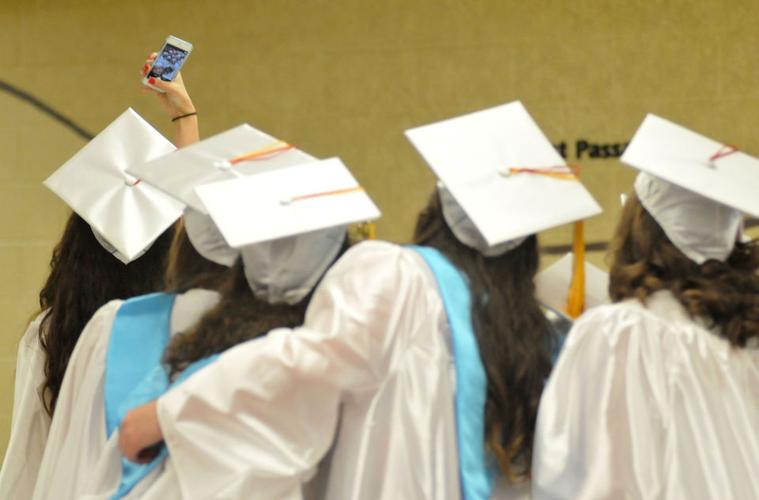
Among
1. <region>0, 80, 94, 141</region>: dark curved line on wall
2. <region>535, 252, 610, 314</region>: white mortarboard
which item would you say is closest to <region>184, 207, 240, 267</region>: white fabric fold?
<region>535, 252, 610, 314</region>: white mortarboard

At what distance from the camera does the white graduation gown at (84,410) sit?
7.95 feet

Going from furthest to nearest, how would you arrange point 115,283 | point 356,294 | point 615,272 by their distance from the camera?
point 115,283, point 615,272, point 356,294

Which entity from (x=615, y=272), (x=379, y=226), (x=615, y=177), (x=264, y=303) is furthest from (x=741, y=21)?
(x=264, y=303)

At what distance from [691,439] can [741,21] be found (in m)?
2.88

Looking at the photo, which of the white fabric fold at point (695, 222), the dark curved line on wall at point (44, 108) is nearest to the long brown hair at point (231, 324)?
the white fabric fold at point (695, 222)

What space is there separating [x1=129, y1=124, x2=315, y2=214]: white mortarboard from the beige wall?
2.31 meters

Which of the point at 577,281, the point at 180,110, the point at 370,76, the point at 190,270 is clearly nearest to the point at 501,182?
the point at 577,281

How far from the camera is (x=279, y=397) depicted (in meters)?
2.08

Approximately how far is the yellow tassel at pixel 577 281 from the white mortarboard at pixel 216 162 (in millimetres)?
553

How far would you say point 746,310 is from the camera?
2.21 meters

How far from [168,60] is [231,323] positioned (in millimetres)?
1213

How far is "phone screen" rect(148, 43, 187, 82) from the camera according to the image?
10.6 feet

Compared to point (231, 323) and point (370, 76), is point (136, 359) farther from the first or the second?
point (370, 76)

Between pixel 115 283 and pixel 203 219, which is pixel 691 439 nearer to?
pixel 203 219
